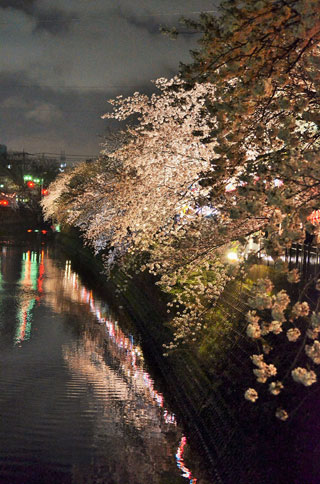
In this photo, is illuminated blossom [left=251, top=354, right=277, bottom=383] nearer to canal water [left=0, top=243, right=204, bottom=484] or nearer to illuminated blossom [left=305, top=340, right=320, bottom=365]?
illuminated blossom [left=305, top=340, right=320, bottom=365]

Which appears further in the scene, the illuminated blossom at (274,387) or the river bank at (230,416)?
the river bank at (230,416)

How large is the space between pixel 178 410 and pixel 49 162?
289 feet

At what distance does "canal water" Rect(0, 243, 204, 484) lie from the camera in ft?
23.2

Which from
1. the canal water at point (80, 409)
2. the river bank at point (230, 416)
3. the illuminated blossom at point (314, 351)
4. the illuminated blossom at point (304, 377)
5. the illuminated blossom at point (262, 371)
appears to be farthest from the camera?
the canal water at point (80, 409)

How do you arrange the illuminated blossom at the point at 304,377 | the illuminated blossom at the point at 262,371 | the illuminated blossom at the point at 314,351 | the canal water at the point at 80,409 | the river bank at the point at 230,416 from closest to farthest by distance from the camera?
the illuminated blossom at the point at 304,377 < the illuminated blossom at the point at 314,351 < the illuminated blossom at the point at 262,371 < the river bank at the point at 230,416 < the canal water at the point at 80,409

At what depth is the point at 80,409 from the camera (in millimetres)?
9328

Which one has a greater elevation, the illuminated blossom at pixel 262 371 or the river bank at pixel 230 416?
the illuminated blossom at pixel 262 371

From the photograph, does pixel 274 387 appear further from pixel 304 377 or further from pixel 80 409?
pixel 80 409

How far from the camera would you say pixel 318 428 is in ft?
18.4

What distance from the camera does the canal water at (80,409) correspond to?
7.09m

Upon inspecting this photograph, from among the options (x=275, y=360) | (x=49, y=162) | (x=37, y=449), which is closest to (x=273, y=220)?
(x=275, y=360)

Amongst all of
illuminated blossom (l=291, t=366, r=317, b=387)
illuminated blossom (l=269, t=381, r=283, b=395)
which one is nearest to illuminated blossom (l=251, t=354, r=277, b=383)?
illuminated blossom (l=269, t=381, r=283, b=395)

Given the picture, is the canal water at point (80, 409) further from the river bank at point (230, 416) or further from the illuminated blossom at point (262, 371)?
the illuminated blossom at point (262, 371)

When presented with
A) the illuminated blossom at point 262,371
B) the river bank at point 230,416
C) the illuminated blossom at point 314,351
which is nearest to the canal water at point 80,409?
the river bank at point 230,416
